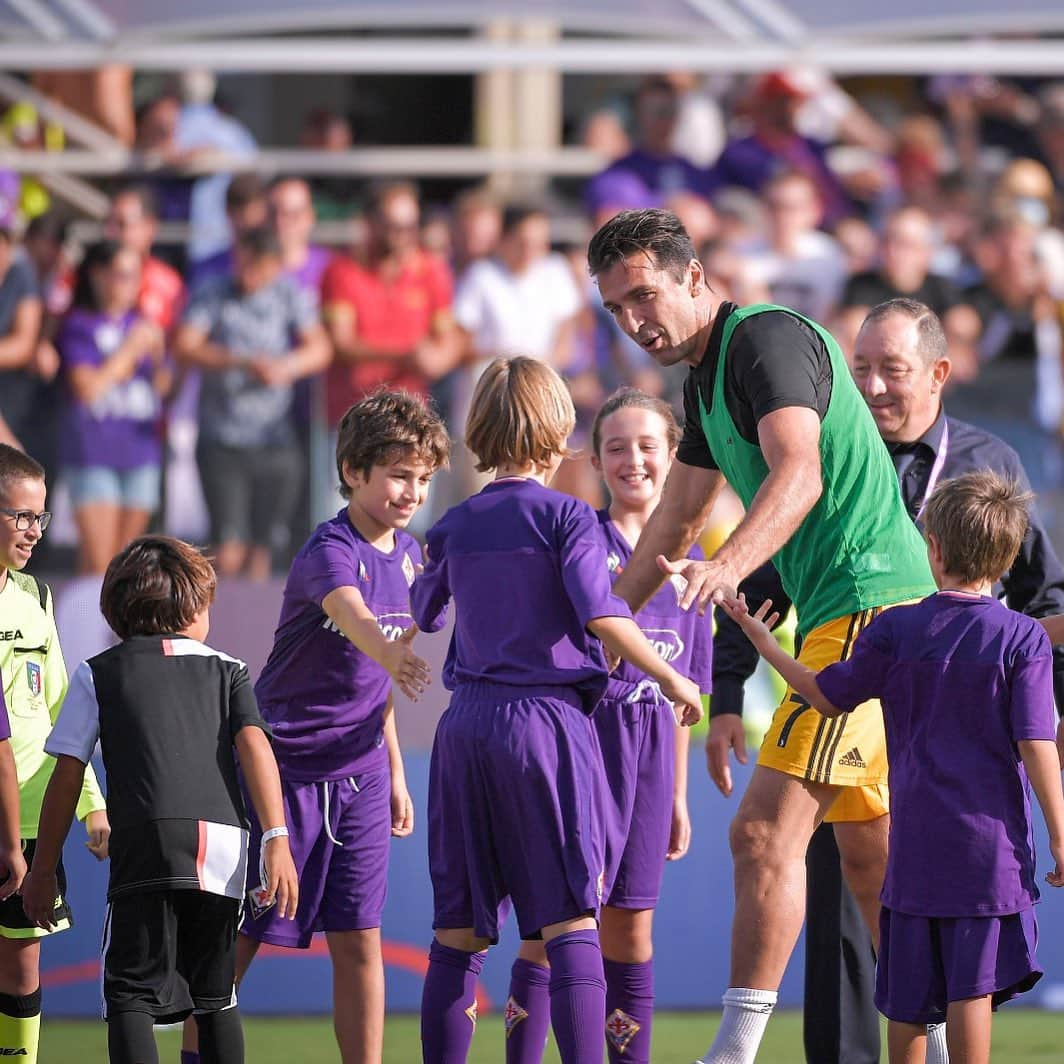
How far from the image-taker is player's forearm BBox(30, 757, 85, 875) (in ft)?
12.4

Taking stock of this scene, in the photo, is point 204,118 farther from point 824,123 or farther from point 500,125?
point 824,123

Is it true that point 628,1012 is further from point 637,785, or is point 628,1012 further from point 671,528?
point 671,528

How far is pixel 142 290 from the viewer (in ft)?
27.5

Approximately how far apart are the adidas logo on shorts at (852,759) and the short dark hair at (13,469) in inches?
81.0

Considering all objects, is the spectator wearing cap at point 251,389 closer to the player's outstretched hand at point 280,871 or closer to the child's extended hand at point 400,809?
the child's extended hand at point 400,809

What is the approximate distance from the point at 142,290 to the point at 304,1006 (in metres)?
3.75

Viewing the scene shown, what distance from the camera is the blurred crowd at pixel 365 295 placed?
26.4 ft

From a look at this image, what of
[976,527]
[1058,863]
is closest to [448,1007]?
[1058,863]

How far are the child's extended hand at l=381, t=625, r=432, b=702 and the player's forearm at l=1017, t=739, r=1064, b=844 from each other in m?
1.28

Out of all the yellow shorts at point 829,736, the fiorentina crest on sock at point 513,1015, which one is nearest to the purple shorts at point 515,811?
the fiorentina crest on sock at point 513,1015

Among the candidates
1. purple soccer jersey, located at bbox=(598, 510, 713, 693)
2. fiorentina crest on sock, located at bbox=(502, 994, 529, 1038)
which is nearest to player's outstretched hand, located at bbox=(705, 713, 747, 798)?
purple soccer jersey, located at bbox=(598, 510, 713, 693)

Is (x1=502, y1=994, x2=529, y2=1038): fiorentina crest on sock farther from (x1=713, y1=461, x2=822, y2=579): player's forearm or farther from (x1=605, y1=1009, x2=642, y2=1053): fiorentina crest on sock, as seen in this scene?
(x1=713, y1=461, x2=822, y2=579): player's forearm

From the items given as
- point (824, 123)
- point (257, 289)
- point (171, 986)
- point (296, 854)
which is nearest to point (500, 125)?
point (824, 123)

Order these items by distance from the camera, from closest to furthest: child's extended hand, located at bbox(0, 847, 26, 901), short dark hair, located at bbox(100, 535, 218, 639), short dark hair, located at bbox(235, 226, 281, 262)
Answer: short dark hair, located at bbox(100, 535, 218, 639) < child's extended hand, located at bbox(0, 847, 26, 901) < short dark hair, located at bbox(235, 226, 281, 262)
